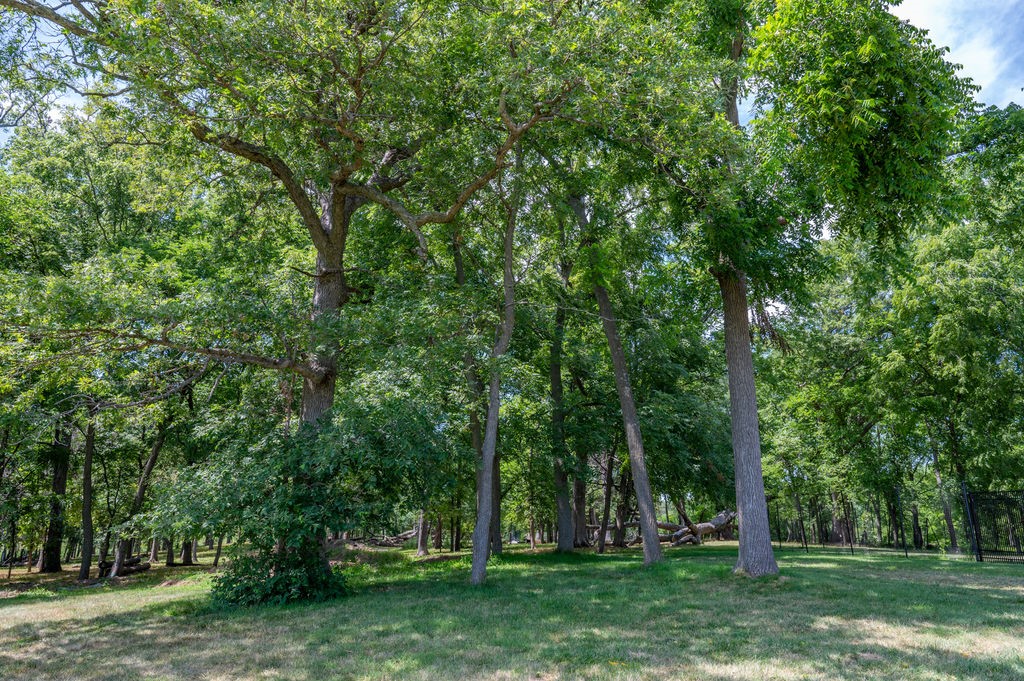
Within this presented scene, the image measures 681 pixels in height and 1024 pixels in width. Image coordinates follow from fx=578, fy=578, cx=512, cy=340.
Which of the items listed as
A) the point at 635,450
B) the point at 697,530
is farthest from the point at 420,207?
the point at 697,530

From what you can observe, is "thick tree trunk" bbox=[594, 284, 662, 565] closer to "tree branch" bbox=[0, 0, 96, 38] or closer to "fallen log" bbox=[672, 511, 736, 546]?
"tree branch" bbox=[0, 0, 96, 38]

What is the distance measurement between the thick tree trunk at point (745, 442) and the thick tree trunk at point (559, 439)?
6.61 m

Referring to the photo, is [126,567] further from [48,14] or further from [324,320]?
[48,14]

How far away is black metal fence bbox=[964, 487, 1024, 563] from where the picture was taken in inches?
559

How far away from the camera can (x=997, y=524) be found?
14.9 metres

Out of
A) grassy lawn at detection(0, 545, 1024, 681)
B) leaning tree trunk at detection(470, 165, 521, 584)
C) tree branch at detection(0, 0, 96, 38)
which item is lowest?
grassy lawn at detection(0, 545, 1024, 681)

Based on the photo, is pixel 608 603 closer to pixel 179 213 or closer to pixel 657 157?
pixel 657 157

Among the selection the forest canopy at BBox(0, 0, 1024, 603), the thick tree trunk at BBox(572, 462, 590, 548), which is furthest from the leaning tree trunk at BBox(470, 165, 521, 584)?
the thick tree trunk at BBox(572, 462, 590, 548)

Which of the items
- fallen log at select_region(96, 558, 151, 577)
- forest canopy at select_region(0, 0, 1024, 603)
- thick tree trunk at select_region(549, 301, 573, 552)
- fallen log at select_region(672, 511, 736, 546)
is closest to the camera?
forest canopy at select_region(0, 0, 1024, 603)

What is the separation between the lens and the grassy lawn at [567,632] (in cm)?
476

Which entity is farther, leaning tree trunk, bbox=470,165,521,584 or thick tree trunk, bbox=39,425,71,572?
thick tree trunk, bbox=39,425,71,572

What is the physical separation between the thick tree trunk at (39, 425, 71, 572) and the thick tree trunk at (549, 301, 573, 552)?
588 inches

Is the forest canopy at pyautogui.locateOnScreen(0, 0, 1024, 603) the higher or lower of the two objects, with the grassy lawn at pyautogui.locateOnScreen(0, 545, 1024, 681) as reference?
higher

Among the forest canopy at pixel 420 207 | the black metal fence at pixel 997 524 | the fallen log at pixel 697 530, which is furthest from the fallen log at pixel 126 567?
the black metal fence at pixel 997 524
